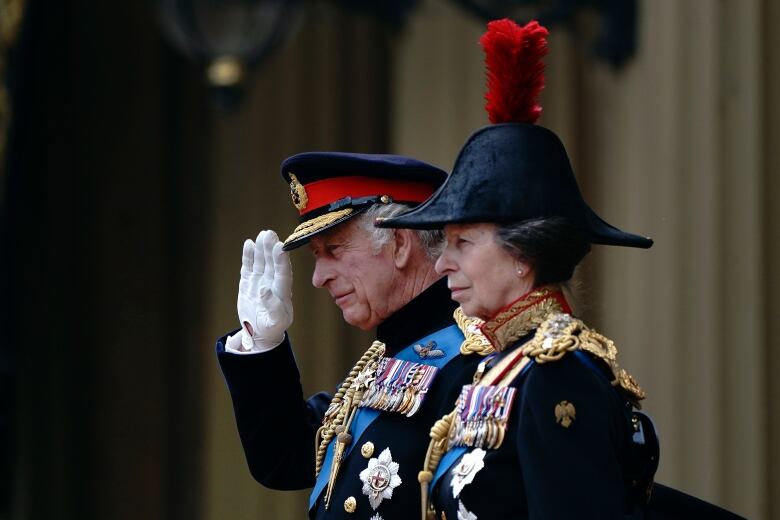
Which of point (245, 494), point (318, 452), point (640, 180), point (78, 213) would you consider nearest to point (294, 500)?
point (245, 494)

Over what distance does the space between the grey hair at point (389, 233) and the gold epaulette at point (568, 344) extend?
0.51m

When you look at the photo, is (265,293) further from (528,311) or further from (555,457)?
(555,457)

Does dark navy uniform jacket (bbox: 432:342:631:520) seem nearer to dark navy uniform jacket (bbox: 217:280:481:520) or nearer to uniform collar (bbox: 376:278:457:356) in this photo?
dark navy uniform jacket (bbox: 217:280:481:520)

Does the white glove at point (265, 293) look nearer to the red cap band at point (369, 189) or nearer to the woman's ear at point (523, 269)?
the red cap band at point (369, 189)

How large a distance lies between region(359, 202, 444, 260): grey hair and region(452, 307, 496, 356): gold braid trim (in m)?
0.14

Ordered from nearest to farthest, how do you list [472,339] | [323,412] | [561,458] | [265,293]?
[561,458], [472,339], [265,293], [323,412]

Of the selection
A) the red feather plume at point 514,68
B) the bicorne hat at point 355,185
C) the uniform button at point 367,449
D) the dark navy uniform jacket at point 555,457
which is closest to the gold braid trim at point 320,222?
the bicorne hat at point 355,185

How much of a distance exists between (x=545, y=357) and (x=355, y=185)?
0.71 metres

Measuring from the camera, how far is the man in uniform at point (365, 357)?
2350 mm

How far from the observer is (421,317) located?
2504 millimetres

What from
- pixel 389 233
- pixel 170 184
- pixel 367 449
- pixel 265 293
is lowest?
pixel 367 449

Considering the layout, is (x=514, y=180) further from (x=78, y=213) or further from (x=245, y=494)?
(x=78, y=213)

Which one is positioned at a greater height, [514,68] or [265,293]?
[514,68]

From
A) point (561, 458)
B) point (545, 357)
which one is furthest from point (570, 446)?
point (545, 357)
